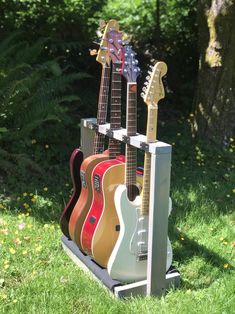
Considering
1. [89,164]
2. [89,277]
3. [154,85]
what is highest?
[154,85]

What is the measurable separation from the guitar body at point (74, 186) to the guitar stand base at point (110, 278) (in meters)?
0.18

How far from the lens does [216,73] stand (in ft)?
20.5

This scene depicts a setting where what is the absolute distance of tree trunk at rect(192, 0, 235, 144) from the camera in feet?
20.1

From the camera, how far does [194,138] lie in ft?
21.4

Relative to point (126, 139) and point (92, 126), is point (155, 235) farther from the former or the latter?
point (92, 126)

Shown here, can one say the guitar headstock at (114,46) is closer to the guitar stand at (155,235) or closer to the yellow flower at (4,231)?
the guitar stand at (155,235)

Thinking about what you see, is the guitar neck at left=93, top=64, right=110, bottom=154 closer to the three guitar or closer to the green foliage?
the three guitar

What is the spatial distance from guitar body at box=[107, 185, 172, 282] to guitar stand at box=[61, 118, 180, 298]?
0.08 m

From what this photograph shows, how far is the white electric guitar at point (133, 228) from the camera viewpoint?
324 cm

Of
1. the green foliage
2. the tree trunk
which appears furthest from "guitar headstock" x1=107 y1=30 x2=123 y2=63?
the tree trunk

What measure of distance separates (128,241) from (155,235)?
202 millimetres

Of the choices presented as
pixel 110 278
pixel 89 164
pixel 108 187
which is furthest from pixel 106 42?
pixel 110 278

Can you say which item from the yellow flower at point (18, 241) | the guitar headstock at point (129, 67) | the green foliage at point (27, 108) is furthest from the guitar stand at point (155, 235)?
the green foliage at point (27, 108)

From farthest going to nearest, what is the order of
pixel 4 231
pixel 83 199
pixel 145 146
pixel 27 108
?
pixel 27 108
pixel 4 231
pixel 83 199
pixel 145 146
